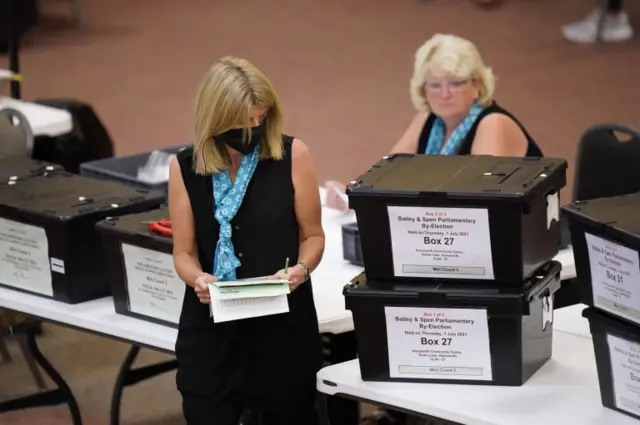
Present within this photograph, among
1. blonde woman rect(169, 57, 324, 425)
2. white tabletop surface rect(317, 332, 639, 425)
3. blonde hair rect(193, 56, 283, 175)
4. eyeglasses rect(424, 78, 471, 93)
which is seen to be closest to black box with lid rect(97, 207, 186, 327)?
blonde woman rect(169, 57, 324, 425)

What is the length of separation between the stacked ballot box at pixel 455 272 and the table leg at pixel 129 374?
1116 mm

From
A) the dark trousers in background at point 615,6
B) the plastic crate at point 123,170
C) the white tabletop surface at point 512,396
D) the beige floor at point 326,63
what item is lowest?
the beige floor at point 326,63

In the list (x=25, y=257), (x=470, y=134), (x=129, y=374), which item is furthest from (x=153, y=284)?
(x=470, y=134)

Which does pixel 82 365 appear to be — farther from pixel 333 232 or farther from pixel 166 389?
pixel 333 232

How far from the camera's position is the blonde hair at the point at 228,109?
276 cm

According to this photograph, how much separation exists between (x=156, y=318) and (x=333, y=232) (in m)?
0.76

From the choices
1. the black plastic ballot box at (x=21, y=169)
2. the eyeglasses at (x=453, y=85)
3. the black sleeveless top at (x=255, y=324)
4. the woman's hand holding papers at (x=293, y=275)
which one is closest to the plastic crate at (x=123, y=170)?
the black plastic ballot box at (x=21, y=169)

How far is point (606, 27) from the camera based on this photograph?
939cm

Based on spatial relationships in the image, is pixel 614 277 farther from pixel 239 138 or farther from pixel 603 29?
pixel 603 29

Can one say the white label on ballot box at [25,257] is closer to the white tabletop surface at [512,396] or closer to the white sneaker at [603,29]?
the white tabletop surface at [512,396]

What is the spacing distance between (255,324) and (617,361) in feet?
2.69

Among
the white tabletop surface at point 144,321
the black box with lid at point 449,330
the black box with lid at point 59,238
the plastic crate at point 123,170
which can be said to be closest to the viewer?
the black box with lid at point 449,330

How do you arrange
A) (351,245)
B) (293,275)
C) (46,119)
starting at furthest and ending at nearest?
(46,119) < (351,245) < (293,275)

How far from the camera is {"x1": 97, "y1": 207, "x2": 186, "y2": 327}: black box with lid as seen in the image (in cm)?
325
